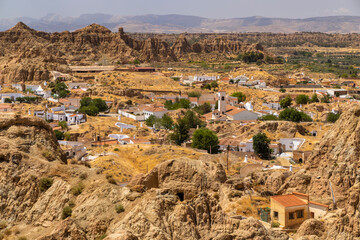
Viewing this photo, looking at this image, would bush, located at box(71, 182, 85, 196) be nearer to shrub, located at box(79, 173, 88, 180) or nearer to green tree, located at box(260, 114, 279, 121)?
shrub, located at box(79, 173, 88, 180)

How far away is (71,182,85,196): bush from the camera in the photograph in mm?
14062

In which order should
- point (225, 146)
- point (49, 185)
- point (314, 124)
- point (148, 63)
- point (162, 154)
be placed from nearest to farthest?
point (49, 185), point (162, 154), point (225, 146), point (314, 124), point (148, 63)

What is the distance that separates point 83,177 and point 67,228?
3.19 m

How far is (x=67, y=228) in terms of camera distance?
38.5 ft

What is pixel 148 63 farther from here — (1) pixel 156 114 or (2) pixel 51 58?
(1) pixel 156 114

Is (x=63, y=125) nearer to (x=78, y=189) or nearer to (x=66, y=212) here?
(x=78, y=189)

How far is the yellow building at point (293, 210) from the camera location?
1730cm

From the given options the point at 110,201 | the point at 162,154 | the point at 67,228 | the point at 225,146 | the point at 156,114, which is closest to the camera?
the point at 67,228

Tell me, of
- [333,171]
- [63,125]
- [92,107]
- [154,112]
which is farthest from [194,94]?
[333,171]

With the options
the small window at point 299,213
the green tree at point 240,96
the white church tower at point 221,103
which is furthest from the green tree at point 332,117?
the small window at point 299,213

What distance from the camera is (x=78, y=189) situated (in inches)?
555

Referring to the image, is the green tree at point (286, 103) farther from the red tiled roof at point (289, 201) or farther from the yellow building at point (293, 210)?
the yellow building at point (293, 210)

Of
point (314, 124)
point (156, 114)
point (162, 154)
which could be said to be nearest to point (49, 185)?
point (162, 154)

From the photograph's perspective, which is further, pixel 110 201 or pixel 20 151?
pixel 20 151
